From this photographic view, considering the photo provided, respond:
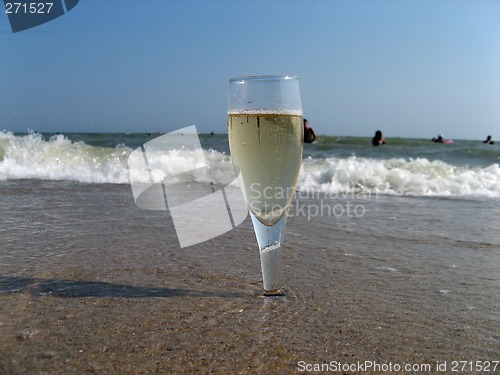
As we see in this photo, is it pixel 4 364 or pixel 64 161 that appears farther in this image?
pixel 64 161

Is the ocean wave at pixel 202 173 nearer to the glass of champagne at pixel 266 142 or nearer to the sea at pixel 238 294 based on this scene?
the sea at pixel 238 294

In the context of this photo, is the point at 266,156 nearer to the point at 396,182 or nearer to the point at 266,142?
the point at 266,142

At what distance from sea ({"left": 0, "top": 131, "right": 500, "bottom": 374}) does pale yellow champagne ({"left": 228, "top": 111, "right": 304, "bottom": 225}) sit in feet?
1.28

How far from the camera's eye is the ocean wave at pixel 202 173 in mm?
7152

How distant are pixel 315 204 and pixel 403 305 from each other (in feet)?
10.2

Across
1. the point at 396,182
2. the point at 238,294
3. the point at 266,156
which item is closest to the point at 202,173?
the point at 396,182

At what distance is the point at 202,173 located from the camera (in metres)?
8.39

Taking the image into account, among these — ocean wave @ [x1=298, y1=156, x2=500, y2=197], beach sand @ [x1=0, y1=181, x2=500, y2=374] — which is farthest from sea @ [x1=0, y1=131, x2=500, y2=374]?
ocean wave @ [x1=298, y1=156, x2=500, y2=197]

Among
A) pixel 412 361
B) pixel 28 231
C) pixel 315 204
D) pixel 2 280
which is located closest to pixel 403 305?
pixel 412 361

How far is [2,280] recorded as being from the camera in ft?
6.42

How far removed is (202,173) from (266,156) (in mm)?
6776

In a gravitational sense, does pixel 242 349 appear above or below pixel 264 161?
below

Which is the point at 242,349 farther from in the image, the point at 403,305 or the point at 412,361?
the point at 403,305

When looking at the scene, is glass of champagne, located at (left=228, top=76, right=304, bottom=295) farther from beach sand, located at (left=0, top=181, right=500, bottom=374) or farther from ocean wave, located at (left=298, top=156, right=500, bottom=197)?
ocean wave, located at (left=298, top=156, right=500, bottom=197)
